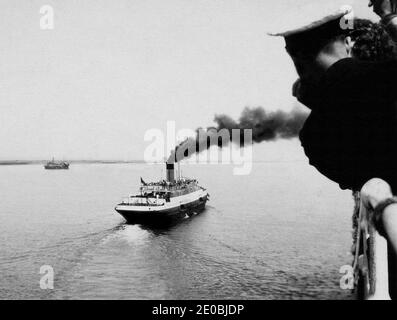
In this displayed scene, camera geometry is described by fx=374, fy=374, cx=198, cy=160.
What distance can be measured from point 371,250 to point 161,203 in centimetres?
1235

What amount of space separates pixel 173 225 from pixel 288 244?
523 cm

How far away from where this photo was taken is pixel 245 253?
12.4 m

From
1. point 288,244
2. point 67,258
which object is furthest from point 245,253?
point 67,258

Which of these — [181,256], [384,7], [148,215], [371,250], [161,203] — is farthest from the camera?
[161,203]

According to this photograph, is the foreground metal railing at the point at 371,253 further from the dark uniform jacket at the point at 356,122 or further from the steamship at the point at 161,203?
the steamship at the point at 161,203

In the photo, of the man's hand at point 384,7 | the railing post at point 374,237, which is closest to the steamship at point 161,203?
the railing post at point 374,237

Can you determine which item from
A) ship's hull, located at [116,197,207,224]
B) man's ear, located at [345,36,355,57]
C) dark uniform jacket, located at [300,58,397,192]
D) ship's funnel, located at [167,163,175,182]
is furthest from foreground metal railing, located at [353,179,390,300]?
ship's funnel, located at [167,163,175,182]

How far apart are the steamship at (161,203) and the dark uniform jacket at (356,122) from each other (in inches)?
472

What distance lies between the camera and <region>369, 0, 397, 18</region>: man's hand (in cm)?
364

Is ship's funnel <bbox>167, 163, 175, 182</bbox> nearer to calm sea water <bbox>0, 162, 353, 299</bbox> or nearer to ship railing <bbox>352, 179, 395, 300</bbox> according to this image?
calm sea water <bbox>0, 162, 353, 299</bbox>

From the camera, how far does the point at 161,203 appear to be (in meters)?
15.3

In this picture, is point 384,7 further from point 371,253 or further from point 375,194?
point 371,253

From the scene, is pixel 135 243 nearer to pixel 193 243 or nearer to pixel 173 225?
pixel 193 243

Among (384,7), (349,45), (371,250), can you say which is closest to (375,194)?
(371,250)
